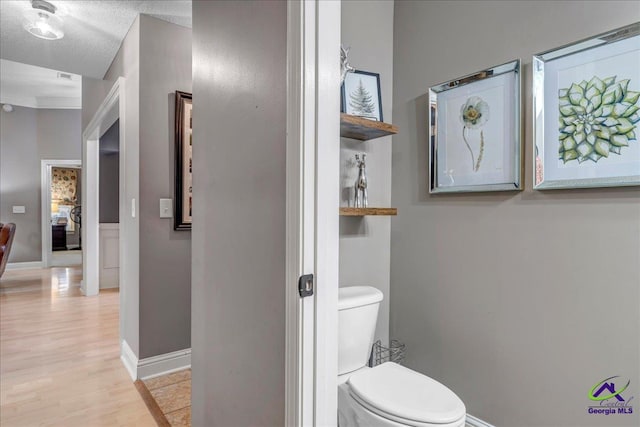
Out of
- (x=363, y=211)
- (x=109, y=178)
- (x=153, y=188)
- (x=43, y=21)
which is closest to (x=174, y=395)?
(x=153, y=188)

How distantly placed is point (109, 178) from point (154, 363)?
441cm

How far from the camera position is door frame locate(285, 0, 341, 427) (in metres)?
0.87

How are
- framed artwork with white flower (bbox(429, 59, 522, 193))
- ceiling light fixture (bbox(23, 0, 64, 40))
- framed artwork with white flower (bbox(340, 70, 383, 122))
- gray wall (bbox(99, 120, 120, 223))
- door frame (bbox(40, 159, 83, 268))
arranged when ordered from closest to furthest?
1. framed artwork with white flower (bbox(429, 59, 522, 193))
2. framed artwork with white flower (bbox(340, 70, 383, 122))
3. ceiling light fixture (bbox(23, 0, 64, 40))
4. gray wall (bbox(99, 120, 120, 223))
5. door frame (bbox(40, 159, 83, 268))

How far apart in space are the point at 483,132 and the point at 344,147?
702 mm

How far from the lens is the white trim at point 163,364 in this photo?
231 centimetres

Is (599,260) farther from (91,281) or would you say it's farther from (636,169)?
(91,281)

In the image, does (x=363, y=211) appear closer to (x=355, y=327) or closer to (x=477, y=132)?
(x=355, y=327)

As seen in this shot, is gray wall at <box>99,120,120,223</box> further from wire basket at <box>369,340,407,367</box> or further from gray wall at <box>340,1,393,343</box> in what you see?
wire basket at <box>369,340,407,367</box>

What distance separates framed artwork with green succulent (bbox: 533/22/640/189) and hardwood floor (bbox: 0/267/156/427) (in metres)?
2.30

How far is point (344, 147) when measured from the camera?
1.96m

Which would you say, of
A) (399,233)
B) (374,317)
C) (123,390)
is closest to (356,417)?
(374,317)

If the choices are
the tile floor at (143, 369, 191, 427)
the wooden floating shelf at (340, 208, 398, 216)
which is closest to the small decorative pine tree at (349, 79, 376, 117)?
the wooden floating shelf at (340, 208, 398, 216)

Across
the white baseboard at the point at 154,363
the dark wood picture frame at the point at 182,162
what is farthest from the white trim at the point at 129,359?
the dark wood picture frame at the point at 182,162

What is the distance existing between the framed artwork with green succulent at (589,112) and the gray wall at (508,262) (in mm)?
55
